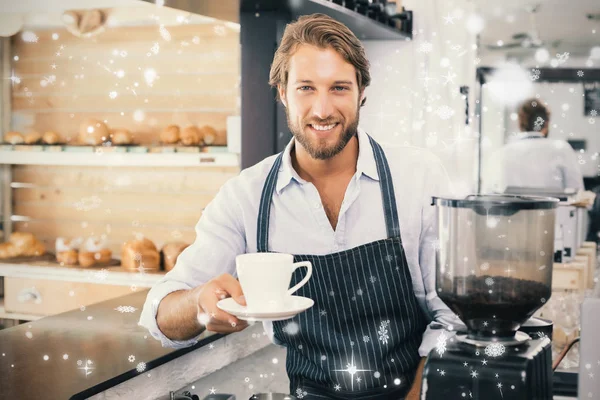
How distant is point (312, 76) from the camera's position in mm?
1567

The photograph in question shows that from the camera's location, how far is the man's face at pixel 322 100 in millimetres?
1561

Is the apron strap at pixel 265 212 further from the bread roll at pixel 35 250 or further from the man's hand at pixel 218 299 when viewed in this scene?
the bread roll at pixel 35 250

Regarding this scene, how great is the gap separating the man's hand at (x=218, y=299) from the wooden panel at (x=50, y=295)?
6.86 feet

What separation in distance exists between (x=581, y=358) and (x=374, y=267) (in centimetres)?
57

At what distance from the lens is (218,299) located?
126 centimetres

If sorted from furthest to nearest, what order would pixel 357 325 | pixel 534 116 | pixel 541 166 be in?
pixel 541 166
pixel 534 116
pixel 357 325

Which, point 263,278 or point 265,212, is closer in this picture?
point 263,278

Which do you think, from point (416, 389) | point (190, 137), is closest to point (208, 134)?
point (190, 137)

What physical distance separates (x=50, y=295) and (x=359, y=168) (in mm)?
2207

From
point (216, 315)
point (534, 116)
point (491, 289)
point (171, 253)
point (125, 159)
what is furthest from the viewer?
point (534, 116)

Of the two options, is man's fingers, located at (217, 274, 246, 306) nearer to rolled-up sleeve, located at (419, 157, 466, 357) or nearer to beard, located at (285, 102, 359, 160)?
beard, located at (285, 102, 359, 160)

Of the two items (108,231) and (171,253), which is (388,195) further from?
(108,231)

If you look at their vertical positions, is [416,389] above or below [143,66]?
below

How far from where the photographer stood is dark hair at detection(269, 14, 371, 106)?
159 centimetres
